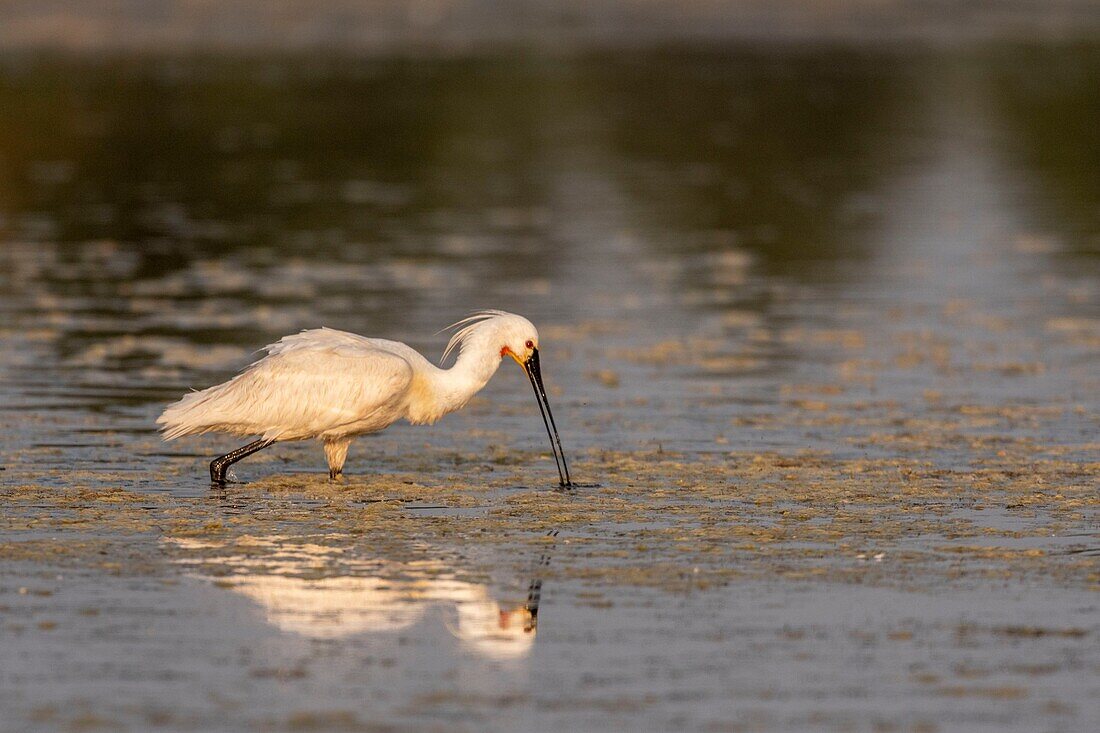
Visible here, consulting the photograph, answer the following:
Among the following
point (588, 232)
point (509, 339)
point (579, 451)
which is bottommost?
point (579, 451)

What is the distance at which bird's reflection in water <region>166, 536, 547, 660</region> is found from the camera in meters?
8.87

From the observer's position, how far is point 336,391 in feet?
40.2

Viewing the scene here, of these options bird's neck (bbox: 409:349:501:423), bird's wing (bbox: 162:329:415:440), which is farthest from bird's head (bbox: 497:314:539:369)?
bird's wing (bbox: 162:329:415:440)

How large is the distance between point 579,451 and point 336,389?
1.86m

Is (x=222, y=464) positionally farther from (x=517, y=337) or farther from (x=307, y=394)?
(x=517, y=337)

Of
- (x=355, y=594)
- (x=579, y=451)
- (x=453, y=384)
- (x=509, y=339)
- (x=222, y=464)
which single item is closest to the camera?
(x=355, y=594)

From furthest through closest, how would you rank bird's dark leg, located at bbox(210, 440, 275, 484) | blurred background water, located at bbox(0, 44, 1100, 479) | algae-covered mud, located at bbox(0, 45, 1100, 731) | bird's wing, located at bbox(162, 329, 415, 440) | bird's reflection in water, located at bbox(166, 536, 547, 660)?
blurred background water, located at bbox(0, 44, 1100, 479)
bird's wing, located at bbox(162, 329, 415, 440)
bird's dark leg, located at bbox(210, 440, 275, 484)
bird's reflection in water, located at bbox(166, 536, 547, 660)
algae-covered mud, located at bbox(0, 45, 1100, 731)

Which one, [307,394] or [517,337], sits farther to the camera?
[517,337]

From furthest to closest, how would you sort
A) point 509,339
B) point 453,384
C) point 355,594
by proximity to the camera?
1. point 509,339
2. point 453,384
3. point 355,594

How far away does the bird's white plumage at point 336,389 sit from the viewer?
1230cm

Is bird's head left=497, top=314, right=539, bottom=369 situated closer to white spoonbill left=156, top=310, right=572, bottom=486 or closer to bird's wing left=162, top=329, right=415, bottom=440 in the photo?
white spoonbill left=156, top=310, right=572, bottom=486

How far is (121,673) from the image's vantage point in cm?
821

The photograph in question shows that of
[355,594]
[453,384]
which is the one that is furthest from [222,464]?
[355,594]

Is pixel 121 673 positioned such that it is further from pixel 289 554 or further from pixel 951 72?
pixel 951 72
